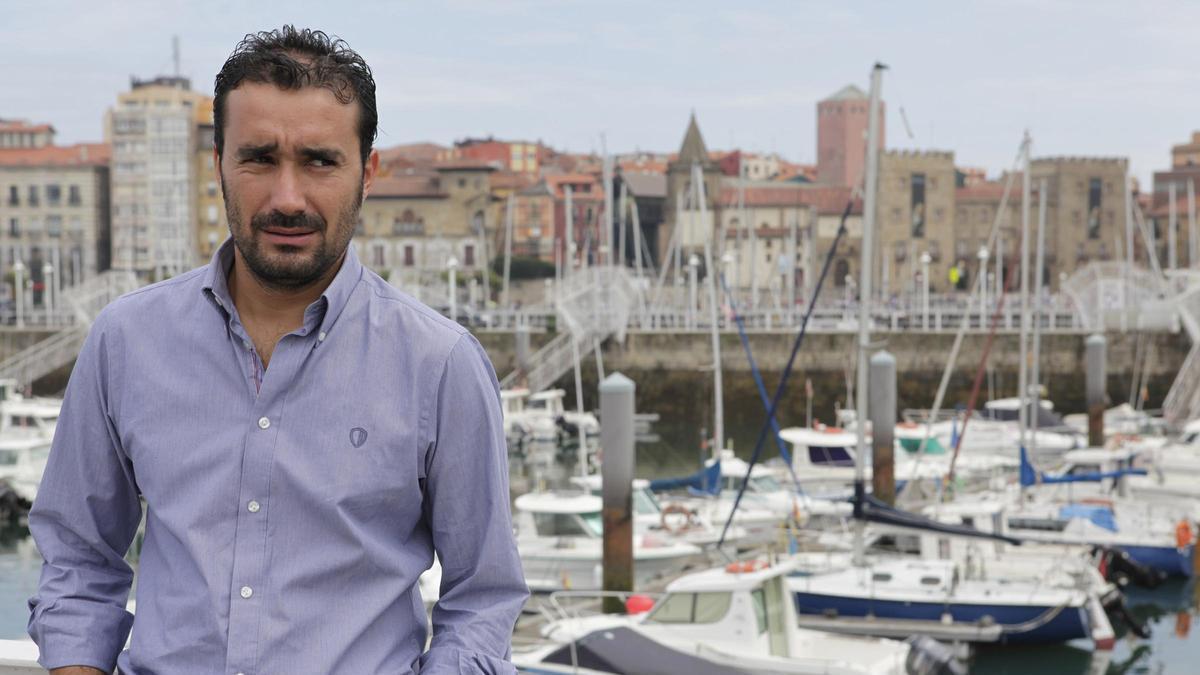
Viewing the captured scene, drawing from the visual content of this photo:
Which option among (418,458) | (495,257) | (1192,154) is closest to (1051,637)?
(418,458)

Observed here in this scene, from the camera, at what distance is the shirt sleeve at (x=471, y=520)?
5.92ft

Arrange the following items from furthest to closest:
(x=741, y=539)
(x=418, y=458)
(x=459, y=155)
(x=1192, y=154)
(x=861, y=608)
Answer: (x=1192, y=154) < (x=459, y=155) < (x=741, y=539) < (x=861, y=608) < (x=418, y=458)

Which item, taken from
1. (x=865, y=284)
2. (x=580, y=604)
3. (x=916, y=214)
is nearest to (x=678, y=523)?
(x=580, y=604)

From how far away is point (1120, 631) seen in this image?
669 inches

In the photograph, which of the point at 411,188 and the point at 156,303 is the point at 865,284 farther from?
the point at 411,188

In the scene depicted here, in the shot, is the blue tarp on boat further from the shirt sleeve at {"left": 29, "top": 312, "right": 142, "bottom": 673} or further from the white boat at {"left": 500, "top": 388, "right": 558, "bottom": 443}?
the shirt sleeve at {"left": 29, "top": 312, "right": 142, "bottom": 673}

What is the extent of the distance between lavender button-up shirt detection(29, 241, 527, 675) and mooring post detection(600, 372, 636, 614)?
14160 millimetres

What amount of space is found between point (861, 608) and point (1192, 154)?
102m

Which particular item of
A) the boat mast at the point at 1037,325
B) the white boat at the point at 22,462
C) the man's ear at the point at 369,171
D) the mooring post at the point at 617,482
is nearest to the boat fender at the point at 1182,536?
the boat mast at the point at 1037,325

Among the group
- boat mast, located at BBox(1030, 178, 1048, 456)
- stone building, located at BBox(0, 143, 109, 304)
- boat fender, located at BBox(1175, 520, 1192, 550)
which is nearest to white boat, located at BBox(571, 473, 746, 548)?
boat fender, located at BBox(1175, 520, 1192, 550)

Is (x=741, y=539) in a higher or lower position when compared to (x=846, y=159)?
lower

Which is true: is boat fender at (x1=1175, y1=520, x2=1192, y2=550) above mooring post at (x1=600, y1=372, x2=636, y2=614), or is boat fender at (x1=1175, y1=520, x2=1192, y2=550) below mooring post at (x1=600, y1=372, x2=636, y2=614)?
below

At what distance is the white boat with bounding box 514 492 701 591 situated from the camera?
17.4 metres

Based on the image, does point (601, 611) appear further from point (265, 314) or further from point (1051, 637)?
point (265, 314)
